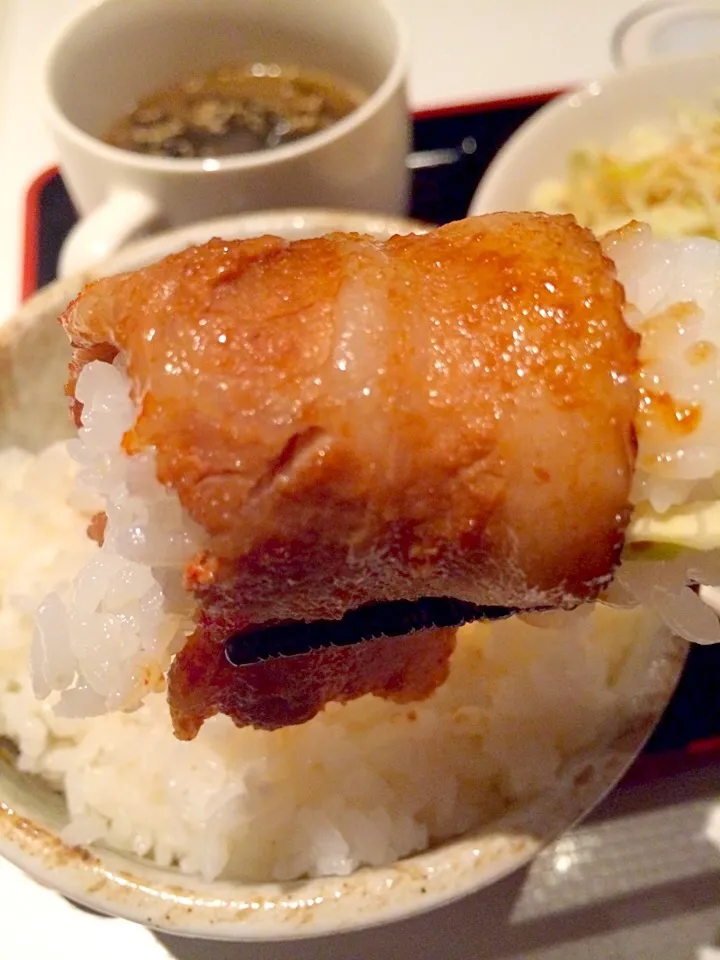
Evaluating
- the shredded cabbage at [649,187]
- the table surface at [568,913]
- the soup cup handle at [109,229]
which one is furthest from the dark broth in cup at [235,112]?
the table surface at [568,913]

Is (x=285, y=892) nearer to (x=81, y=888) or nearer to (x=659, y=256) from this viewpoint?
(x=81, y=888)

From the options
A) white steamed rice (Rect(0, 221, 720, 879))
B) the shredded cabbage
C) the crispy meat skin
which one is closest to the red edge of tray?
the shredded cabbage

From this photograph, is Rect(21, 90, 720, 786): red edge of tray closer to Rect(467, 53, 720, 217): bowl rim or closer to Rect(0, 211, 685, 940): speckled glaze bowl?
Rect(467, 53, 720, 217): bowl rim

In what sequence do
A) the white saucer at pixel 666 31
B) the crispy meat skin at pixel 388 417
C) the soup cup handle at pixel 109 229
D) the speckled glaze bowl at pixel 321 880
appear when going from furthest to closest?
the white saucer at pixel 666 31, the soup cup handle at pixel 109 229, the speckled glaze bowl at pixel 321 880, the crispy meat skin at pixel 388 417

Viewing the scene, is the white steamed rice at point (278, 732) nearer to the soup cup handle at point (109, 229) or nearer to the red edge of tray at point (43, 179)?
the soup cup handle at point (109, 229)

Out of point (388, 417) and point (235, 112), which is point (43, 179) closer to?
point (235, 112)
